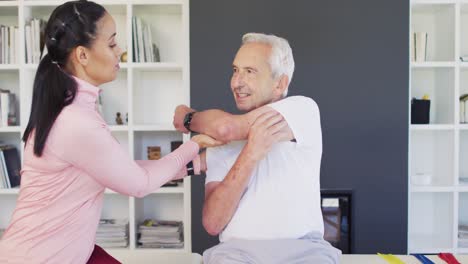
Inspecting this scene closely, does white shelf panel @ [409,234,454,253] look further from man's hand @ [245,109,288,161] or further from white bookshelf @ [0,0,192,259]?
man's hand @ [245,109,288,161]

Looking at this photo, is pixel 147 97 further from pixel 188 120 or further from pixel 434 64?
pixel 434 64

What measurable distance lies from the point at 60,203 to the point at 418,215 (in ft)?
10.5

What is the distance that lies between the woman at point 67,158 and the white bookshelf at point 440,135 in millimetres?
2580

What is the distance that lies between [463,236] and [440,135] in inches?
29.5

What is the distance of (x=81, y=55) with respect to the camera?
1505 millimetres

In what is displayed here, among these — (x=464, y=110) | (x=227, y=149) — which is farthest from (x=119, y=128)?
(x=464, y=110)

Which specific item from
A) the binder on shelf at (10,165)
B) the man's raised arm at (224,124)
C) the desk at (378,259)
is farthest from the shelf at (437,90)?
the binder on shelf at (10,165)

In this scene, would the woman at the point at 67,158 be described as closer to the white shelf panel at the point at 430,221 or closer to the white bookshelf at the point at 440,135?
the white bookshelf at the point at 440,135

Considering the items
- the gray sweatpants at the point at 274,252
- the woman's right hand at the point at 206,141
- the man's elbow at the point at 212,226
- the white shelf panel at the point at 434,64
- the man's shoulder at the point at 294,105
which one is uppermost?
the white shelf panel at the point at 434,64

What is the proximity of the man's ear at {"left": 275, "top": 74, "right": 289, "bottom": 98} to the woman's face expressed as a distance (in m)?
0.66

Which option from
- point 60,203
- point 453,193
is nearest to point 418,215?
point 453,193

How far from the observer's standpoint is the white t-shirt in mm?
1715

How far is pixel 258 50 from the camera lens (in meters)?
1.90

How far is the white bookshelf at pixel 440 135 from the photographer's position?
3.49m
